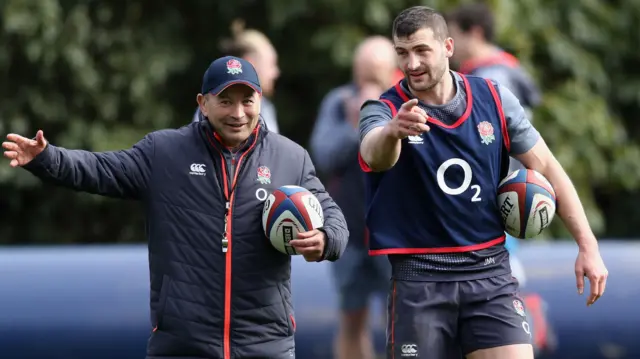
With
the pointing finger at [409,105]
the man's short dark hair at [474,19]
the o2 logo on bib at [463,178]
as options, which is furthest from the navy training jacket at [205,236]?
the man's short dark hair at [474,19]

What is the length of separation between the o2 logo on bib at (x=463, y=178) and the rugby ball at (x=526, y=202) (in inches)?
6.5

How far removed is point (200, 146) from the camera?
5.31m

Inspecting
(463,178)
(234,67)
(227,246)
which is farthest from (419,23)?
(227,246)

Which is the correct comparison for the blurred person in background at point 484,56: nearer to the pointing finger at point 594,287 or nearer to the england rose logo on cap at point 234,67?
the pointing finger at point 594,287

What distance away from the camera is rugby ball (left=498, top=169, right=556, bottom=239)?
545 cm

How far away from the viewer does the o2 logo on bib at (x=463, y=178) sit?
5426 mm

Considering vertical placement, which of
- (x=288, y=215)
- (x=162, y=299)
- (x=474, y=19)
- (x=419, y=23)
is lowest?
(x=162, y=299)

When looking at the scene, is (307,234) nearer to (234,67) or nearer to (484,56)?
(234,67)

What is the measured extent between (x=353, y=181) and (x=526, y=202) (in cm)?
284

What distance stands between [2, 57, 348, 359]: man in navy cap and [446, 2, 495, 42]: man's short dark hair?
2.86 meters

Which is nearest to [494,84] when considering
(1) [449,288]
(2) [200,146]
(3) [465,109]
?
(3) [465,109]

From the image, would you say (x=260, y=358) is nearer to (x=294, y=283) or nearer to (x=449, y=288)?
(x=449, y=288)

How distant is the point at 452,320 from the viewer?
5.45 metres

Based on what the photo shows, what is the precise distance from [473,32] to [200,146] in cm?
301
